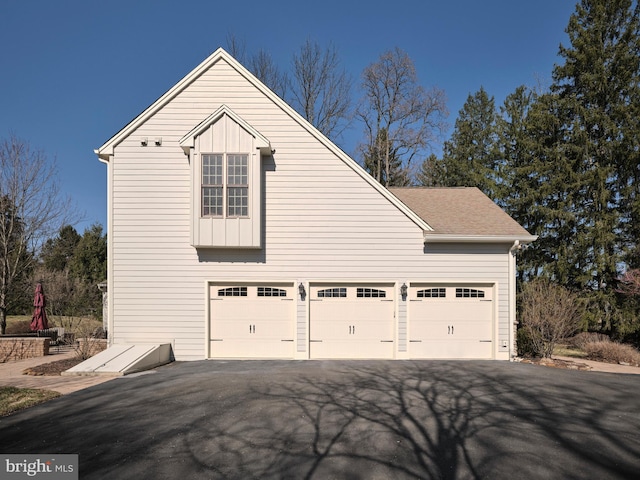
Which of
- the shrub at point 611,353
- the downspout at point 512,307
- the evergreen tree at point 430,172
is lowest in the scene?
the shrub at point 611,353

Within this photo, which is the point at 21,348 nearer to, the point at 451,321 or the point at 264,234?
the point at 264,234

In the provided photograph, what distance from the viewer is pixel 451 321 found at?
12664 mm

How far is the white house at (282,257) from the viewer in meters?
12.4

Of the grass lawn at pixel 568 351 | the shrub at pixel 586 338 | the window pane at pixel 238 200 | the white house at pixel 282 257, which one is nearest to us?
the window pane at pixel 238 200

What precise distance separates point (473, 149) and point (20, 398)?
1228 inches

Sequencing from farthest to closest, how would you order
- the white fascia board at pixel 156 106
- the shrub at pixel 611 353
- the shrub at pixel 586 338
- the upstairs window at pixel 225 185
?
the shrub at pixel 586 338, the shrub at pixel 611 353, the white fascia board at pixel 156 106, the upstairs window at pixel 225 185

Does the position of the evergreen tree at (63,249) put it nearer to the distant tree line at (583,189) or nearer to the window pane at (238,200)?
the distant tree line at (583,189)

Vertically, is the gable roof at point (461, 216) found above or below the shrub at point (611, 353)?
above

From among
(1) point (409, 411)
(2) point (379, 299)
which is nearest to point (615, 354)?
(2) point (379, 299)

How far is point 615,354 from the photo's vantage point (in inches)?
562

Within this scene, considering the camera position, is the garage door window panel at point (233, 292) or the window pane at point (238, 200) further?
the garage door window panel at point (233, 292)

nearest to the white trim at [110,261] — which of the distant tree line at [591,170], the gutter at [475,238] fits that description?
the gutter at [475,238]

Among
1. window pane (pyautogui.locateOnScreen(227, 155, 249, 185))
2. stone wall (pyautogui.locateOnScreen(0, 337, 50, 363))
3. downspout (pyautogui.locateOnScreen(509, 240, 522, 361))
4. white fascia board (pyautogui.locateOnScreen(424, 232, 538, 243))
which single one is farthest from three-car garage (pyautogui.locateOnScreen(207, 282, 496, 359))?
stone wall (pyautogui.locateOnScreen(0, 337, 50, 363))

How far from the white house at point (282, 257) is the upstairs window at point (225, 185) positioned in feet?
0.11
